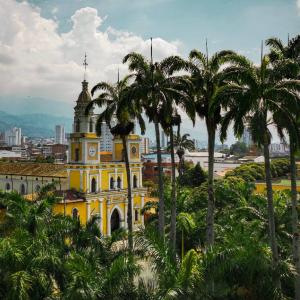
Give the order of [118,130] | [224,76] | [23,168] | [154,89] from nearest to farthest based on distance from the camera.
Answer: [224,76] < [154,89] < [118,130] < [23,168]

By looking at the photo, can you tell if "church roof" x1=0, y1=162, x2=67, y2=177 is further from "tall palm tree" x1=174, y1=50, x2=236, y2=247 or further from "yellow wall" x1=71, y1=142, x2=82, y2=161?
"tall palm tree" x1=174, y1=50, x2=236, y2=247

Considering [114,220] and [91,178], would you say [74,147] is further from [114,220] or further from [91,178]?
[114,220]

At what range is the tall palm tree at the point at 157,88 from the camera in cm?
1941

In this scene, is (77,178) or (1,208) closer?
(1,208)

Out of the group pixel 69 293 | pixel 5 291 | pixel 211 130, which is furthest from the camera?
pixel 211 130

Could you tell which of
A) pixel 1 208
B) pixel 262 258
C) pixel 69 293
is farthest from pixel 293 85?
pixel 1 208

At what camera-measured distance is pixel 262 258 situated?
14.2 meters

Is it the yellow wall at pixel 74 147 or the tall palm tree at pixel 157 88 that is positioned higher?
the tall palm tree at pixel 157 88

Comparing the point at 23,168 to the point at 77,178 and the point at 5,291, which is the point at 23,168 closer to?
the point at 77,178

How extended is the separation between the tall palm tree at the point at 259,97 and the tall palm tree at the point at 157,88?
3.62 meters

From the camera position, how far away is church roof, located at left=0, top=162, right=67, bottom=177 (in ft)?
142

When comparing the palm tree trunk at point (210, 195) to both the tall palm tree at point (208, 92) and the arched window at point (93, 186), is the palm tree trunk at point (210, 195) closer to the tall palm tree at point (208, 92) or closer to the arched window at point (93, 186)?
the tall palm tree at point (208, 92)

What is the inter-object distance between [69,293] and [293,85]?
10069 mm

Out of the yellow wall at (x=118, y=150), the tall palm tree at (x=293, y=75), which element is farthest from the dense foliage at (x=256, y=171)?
the tall palm tree at (x=293, y=75)
